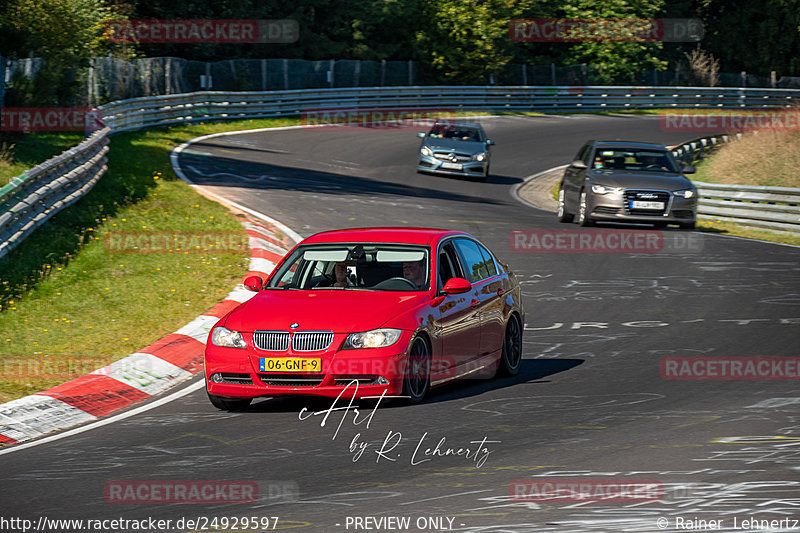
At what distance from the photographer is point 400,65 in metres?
59.9

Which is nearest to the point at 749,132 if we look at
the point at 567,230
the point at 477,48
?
the point at 567,230

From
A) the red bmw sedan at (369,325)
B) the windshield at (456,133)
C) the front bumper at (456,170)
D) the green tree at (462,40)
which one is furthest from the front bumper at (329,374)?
the green tree at (462,40)

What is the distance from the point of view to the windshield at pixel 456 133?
33.4 m

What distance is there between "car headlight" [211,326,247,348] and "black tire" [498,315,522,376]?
→ 2.75 m

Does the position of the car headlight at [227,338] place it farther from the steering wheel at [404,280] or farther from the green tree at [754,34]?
the green tree at [754,34]

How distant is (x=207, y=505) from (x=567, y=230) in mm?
16444

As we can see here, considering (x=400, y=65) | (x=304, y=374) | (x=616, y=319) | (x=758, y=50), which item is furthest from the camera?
(x=758, y=50)

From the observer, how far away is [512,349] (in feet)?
36.7

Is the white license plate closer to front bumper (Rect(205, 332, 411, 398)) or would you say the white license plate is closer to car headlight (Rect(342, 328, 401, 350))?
front bumper (Rect(205, 332, 411, 398))

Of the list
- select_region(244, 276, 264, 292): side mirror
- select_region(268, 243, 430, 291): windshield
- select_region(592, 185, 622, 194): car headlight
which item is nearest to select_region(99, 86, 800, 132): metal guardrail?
select_region(592, 185, 622, 194): car headlight

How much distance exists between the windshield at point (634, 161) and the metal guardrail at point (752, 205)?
251 centimetres

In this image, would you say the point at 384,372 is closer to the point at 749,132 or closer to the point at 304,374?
the point at 304,374

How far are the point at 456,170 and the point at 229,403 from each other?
2329cm
